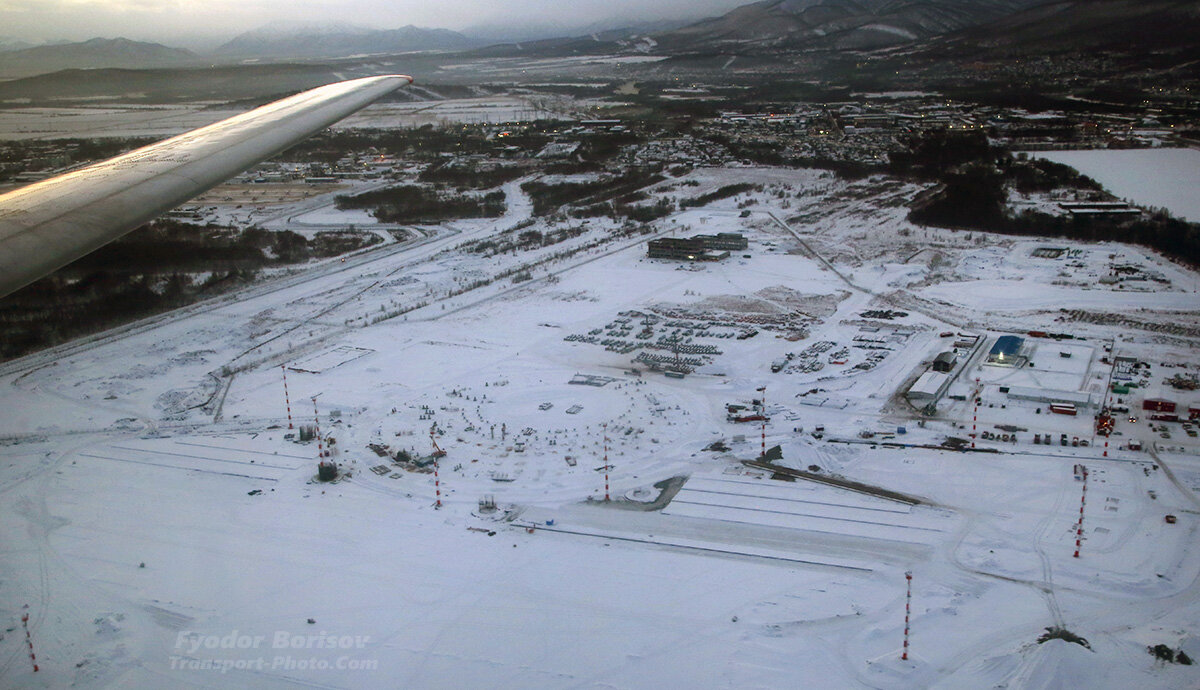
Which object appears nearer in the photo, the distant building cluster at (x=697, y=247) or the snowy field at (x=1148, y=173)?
the distant building cluster at (x=697, y=247)

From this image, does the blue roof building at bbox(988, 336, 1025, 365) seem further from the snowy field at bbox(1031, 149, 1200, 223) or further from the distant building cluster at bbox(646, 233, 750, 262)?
the snowy field at bbox(1031, 149, 1200, 223)

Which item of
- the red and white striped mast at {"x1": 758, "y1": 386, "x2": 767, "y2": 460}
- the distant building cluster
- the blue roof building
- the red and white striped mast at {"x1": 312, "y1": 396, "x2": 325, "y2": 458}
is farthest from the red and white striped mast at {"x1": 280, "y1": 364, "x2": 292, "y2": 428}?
the blue roof building

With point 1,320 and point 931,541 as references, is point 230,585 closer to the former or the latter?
point 931,541

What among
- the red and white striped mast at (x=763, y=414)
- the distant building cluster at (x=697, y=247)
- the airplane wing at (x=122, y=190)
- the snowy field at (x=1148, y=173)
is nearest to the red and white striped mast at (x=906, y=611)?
the red and white striped mast at (x=763, y=414)

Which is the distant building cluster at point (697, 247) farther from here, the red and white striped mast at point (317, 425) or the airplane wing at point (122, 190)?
the airplane wing at point (122, 190)

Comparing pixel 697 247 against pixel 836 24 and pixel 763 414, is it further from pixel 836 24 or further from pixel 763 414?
pixel 836 24
